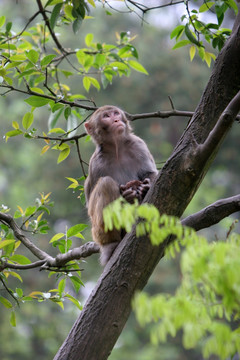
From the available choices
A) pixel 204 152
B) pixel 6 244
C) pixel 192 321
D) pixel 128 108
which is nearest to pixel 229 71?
pixel 204 152

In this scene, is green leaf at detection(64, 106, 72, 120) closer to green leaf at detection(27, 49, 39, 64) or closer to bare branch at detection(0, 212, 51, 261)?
green leaf at detection(27, 49, 39, 64)

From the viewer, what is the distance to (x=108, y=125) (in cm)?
539

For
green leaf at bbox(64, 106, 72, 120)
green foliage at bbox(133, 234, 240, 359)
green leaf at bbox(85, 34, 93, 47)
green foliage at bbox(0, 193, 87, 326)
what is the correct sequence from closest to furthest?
green foliage at bbox(133, 234, 240, 359) < green foliage at bbox(0, 193, 87, 326) < green leaf at bbox(64, 106, 72, 120) < green leaf at bbox(85, 34, 93, 47)

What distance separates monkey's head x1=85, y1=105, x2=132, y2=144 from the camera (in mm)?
5367

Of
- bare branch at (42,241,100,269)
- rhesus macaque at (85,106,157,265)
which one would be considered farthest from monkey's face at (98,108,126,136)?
bare branch at (42,241,100,269)

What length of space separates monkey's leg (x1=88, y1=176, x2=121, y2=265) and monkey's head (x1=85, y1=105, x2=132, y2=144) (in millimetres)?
846

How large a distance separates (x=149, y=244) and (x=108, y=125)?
237cm

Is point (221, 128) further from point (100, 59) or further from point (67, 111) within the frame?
point (100, 59)

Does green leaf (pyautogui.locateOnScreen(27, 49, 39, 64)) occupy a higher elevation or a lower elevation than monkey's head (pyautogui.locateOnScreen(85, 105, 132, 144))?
higher

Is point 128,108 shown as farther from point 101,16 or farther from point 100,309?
point 100,309

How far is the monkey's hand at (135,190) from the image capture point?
4512mm

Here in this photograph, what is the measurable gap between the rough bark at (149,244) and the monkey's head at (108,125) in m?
1.98

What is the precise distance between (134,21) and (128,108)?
5.24 m

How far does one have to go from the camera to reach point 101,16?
64.8 ft
